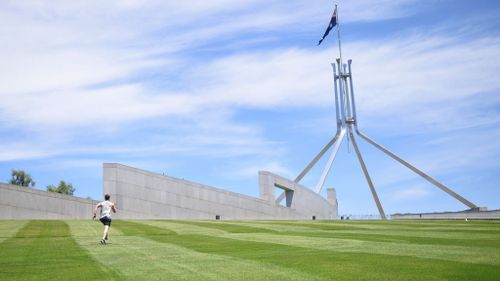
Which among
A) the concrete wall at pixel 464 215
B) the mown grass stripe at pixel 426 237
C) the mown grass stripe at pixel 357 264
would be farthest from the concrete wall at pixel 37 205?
the concrete wall at pixel 464 215

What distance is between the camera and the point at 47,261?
1333cm

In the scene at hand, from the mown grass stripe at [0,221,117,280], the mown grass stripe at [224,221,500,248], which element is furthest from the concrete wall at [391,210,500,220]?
the mown grass stripe at [0,221,117,280]

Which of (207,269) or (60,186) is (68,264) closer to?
(207,269)

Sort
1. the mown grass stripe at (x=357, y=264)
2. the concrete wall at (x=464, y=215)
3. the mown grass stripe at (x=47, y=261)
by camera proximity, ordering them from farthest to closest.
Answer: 1. the concrete wall at (x=464, y=215)
2. the mown grass stripe at (x=47, y=261)
3. the mown grass stripe at (x=357, y=264)

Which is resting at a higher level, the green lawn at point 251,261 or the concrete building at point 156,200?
the concrete building at point 156,200

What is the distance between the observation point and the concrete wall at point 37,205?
43688 mm

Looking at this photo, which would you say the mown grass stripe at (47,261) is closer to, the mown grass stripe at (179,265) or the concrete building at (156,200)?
the mown grass stripe at (179,265)

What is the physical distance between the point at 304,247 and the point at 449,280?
22.0ft

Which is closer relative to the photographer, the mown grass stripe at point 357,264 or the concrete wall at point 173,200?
the mown grass stripe at point 357,264

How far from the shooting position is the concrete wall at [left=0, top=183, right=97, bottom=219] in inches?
1720

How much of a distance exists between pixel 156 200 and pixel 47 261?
39001 millimetres

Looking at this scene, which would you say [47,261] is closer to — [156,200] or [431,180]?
[156,200]

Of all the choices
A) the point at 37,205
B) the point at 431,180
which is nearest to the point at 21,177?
the point at 37,205

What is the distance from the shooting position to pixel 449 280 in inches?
358
